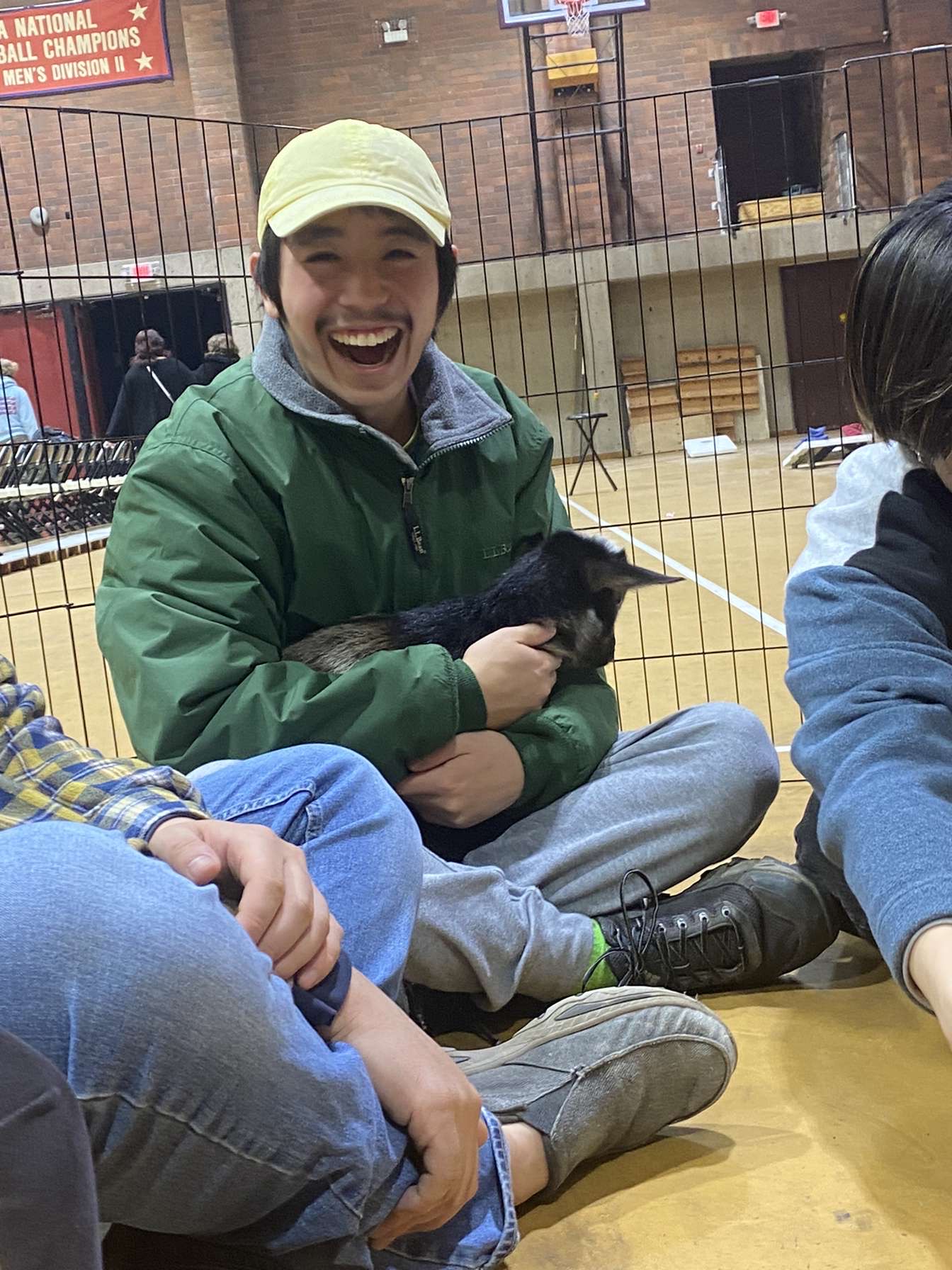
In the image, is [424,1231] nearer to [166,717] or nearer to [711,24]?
[166,717]

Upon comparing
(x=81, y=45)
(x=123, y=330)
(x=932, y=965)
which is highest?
(x=81, y=45)

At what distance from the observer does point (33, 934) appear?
843 millimetres

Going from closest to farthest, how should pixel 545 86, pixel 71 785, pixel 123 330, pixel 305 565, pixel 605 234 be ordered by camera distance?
pixel 71 785
pixel 305 565
pixel 605 234
pixel 545 86
pixel 123 330

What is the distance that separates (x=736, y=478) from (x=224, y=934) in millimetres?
10269

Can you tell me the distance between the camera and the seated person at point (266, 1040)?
847 millimetres

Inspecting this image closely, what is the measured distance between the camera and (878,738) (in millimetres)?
1302

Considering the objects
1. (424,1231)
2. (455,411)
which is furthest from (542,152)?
(424,1231)

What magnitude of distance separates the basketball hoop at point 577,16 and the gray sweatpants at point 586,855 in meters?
13.4

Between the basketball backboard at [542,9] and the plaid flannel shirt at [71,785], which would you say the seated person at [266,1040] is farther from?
the basketball backboard at [542,9]

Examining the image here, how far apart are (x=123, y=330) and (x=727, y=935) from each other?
16208 mm

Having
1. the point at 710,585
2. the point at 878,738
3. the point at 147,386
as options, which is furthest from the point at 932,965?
the point at 147,386

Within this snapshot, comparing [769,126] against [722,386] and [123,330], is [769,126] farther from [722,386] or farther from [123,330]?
[123,330]

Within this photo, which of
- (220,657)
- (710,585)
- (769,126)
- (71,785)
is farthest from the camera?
(769,126)

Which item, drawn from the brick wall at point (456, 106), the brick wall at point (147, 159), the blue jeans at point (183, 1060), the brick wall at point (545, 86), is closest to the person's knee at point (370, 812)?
the blue jeans at point (183, 1060)
